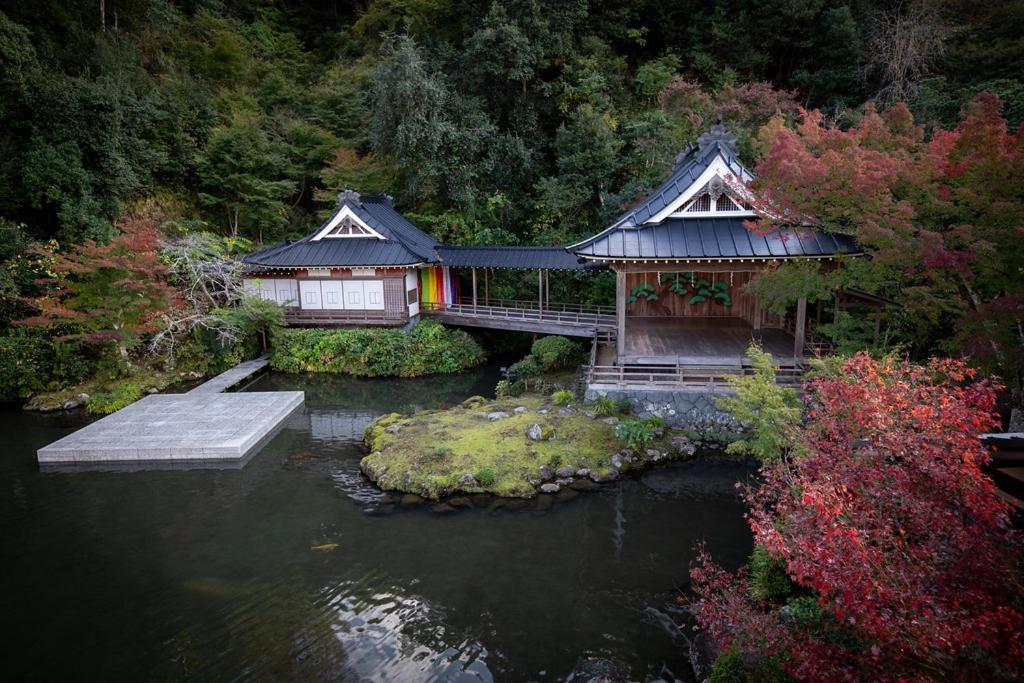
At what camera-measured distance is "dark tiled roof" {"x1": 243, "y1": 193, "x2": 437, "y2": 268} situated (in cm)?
2230

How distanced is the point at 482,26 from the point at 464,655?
28613mm

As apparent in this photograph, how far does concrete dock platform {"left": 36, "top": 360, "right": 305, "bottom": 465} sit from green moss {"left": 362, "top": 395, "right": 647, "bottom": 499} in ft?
10.4

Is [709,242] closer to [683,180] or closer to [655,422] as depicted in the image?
[683,180]

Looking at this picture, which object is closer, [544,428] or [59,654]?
[59,654]

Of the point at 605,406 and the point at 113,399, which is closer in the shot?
the point at 605,406

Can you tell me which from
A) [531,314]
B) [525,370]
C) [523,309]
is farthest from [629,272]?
[531,314]

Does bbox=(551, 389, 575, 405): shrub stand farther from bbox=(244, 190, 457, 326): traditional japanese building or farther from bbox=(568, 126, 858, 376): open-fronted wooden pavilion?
bbox=(244, 190, 457, 326): traditional japanese building

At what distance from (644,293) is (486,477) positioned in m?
12.6

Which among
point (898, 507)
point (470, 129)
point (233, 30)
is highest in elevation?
Answer: point (233, 30)

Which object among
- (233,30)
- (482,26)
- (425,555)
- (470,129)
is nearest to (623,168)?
(470,129)

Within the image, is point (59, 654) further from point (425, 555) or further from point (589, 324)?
point (589, 324)

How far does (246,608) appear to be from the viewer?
27.5 ft

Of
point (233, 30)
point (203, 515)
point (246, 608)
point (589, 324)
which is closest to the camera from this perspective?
point (246, 608)

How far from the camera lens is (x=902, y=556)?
16.1ft
